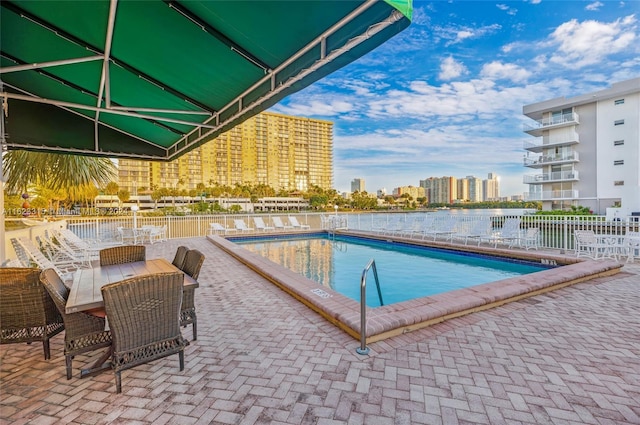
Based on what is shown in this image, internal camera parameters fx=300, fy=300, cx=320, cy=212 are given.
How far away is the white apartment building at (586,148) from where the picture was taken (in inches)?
888

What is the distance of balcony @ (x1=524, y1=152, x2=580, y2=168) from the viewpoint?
82.5 feet

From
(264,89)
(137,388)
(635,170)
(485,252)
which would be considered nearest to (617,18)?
(635,170)

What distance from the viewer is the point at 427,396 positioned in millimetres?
2098

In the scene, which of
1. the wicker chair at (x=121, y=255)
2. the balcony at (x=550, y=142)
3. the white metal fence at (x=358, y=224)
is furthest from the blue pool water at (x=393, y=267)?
the balcony at (x=550, y=142)

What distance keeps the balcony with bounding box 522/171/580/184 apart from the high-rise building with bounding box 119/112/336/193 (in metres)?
68.7

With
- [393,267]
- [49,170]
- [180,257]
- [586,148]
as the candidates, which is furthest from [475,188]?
[180,257]

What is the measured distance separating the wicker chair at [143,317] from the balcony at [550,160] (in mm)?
32112

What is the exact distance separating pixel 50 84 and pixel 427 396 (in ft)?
19.1

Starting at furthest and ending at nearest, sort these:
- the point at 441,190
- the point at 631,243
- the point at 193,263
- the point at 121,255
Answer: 1. the point at 441,190
2. the point at 631,243
3. the point at 121,255
4. the point at 193,263

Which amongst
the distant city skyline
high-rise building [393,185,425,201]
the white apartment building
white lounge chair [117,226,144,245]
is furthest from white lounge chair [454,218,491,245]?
high-rise building [393,185,425,201]

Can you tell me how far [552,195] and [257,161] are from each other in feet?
253

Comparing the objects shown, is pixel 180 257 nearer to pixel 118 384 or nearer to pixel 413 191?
pixel 118 384

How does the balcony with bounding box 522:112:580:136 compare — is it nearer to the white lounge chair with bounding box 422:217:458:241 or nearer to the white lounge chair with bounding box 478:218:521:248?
the white lounge chair with bounding box 422:217:458:241

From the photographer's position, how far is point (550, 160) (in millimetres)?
26453
